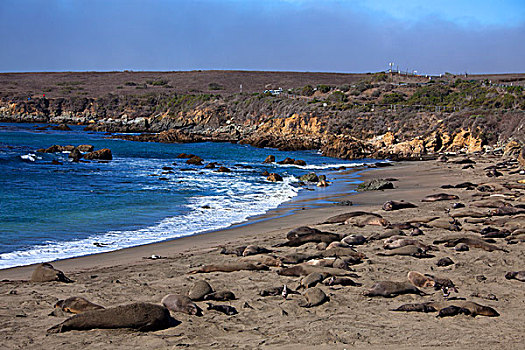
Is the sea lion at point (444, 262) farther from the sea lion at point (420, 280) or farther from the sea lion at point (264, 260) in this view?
the sea lion at point (264, 260)

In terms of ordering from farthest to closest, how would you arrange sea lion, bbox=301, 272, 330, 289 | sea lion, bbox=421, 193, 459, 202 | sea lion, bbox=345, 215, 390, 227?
sea lion, bbox=421, 193, 459, 202 < sea lion, bbox=345, 215, 390, 227 < sea lion, bbox=301, 272, 330, 289

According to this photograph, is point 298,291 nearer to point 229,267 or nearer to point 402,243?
point 229,267

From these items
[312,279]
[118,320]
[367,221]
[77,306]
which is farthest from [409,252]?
[77,306]

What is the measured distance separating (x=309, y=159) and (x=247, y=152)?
23.2 feet

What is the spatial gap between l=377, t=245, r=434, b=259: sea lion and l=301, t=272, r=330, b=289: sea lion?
2.06m

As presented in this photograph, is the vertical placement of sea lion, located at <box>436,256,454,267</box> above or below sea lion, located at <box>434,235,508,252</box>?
below

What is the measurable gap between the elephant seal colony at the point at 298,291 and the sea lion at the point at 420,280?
1 cm

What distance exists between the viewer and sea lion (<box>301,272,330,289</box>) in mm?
7215

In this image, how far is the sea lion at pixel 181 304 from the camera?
613 cm

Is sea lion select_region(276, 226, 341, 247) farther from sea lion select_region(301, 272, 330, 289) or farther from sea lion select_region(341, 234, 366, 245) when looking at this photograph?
sea lion select_region(301, 272, 330, 289)

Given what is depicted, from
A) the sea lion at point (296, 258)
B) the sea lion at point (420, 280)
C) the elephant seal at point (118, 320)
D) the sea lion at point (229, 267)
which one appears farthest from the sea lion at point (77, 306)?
the sea lion at point (420, 280)

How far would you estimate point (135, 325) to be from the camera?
17.8 ft

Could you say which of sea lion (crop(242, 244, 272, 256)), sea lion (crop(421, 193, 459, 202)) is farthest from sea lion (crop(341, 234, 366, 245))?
sea lion (crop(421, 193, 459, 202))

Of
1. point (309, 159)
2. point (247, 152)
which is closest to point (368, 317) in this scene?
point (309, 159)
